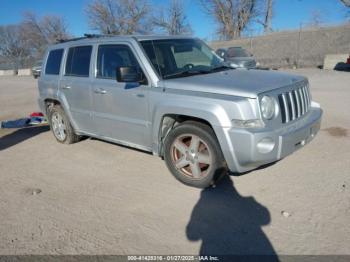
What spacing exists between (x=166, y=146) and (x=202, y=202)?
94 centimetres

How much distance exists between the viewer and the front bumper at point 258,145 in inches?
134

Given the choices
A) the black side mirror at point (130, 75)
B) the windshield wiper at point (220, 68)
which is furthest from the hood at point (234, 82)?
the black side mirror at point (130, 75)

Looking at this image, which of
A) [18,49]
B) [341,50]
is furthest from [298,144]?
[18,49]

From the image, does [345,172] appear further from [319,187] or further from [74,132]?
[74,132]

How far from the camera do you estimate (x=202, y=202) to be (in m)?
3.73

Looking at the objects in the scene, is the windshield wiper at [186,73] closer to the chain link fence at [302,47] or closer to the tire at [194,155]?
the tire at [194,155]

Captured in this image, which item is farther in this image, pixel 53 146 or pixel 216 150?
pixel 53 146

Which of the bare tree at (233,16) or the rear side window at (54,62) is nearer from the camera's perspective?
the rear side window at (54,62)

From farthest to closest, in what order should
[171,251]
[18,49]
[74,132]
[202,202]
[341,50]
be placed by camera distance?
[18,49] < [341,50] < [74,132] < [202,202] < [171,251]

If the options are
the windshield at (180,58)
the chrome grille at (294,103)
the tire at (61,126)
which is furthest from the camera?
the tire at (61,126)

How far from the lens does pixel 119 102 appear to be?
15.4 ft

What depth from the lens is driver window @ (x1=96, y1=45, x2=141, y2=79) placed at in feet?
15.1

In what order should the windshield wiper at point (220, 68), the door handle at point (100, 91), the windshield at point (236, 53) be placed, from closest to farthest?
the windshield wiper at point (220, 68)
the door handle at point (100, 91)
the windshield at point (236, 53)

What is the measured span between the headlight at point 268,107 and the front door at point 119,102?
1.60m
